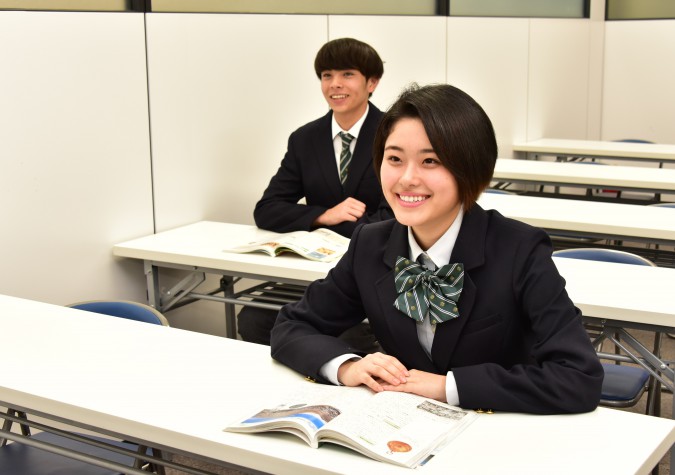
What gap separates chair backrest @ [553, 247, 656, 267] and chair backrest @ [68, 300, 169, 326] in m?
1.48

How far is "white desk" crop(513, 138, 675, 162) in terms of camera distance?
6.40 meters

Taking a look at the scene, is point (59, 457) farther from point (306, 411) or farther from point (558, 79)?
point (558, 79)

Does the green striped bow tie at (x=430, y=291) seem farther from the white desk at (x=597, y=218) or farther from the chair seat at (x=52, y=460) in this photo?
the white desk at (x=597, y=218)

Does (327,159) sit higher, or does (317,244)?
(327,159)

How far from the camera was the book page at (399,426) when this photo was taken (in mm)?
1596

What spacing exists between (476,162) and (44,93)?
6.80 feet

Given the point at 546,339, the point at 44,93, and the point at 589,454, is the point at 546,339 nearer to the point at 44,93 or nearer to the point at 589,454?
the point at 589,454

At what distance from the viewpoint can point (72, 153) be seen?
3543 mm

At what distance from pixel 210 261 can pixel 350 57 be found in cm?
104

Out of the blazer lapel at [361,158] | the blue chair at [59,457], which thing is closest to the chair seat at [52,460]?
the blue chair at [59,457]

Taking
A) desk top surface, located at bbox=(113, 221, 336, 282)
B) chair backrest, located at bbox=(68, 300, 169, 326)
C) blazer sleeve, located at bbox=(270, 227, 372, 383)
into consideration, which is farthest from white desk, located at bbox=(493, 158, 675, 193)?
blazer sleeve, located at bbox=(270, 227, 372, 383)

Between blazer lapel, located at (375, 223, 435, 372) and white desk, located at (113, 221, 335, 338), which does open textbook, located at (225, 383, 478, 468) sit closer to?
blazer lapel, located at (375, 223, 435, 372)

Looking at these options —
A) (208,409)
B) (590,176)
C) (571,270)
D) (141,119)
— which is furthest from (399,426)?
(590,176)

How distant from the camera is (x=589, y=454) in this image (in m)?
1.61
